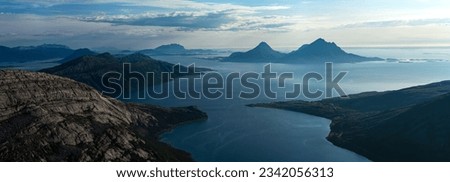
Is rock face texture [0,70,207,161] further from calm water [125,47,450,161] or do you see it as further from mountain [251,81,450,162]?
mountain [251,81,450,162]

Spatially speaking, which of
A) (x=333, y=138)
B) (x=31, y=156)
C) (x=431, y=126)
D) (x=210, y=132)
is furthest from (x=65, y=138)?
(x=431, y=126)

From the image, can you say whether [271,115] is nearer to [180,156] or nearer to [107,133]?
[180,156]

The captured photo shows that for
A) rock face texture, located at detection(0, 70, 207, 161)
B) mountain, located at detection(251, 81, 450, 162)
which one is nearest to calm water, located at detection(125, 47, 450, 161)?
mountain, located at detection(251, 81, 450, 162)

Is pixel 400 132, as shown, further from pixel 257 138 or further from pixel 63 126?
pixel 63 126

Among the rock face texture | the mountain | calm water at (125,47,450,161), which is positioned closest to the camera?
the rock face texture

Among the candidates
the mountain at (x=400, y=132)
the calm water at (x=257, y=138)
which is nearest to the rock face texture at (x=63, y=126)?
the calm water at (x=257, y=138)

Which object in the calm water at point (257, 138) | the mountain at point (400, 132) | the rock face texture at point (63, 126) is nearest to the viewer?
the rock face texture at point (63, 126)

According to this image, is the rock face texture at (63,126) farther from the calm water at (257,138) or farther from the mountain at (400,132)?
the mountain at (400,132)

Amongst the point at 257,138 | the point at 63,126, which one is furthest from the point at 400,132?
the point at 63,126
